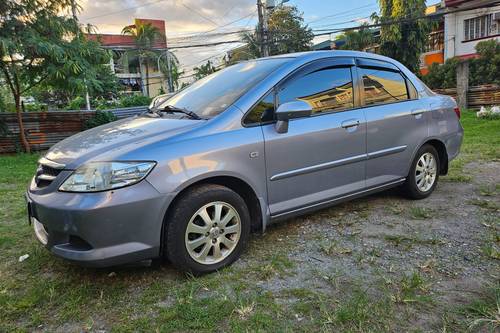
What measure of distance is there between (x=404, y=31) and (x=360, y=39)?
3041mm

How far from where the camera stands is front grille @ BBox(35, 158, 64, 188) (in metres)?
2.58

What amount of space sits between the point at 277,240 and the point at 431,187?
206cm

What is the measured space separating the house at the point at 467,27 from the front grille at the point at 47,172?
2264 cm

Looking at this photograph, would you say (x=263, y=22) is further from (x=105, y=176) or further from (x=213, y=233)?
(x=105, y=176)

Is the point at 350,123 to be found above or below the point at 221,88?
below

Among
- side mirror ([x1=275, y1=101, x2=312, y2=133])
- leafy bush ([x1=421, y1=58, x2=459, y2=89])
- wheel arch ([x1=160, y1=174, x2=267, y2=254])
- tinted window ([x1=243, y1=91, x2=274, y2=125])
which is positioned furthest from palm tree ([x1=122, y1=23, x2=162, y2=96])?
wheel arch ([x1=160, y1=174, x2=267, y2=254])

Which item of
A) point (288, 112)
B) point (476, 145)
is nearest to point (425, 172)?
point (288, 112)

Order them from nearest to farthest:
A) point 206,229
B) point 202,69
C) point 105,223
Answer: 1. point 105,223
2. point 206,229
3. point 202,69

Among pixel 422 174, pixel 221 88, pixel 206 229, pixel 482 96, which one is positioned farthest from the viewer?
pixel 482 96

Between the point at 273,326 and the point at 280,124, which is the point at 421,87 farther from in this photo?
the point at 273,326

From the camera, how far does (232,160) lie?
9.12ft

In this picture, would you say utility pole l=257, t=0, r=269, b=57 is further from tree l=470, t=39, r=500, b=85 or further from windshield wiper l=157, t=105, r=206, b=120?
windshield wiper l=157, t=105, r=206, b=120

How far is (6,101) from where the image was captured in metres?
10.8

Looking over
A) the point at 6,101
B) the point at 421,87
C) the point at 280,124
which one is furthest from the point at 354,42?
the point at 280,124
